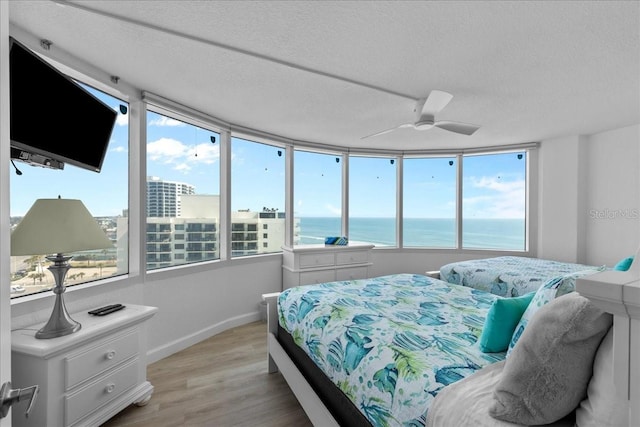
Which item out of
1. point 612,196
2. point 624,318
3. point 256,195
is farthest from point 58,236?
point 612,196

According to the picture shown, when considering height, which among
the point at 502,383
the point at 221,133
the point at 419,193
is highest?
the point at 221,133

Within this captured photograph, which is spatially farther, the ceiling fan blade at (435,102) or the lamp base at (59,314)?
the ceiling fan blade at (435,102)

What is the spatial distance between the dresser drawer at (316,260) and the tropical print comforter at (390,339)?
134cm

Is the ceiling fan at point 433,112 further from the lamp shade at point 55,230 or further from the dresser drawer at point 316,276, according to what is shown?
the lamp shade at point 55,230

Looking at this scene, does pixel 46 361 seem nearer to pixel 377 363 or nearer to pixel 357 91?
pixel 377 363

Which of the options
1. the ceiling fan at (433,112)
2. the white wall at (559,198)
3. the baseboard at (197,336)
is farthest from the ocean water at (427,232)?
the ceiling fan at (433,112)

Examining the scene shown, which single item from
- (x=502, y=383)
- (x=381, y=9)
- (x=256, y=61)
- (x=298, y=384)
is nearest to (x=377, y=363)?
(x=502, y=383)

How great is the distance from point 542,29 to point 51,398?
10.8 ft

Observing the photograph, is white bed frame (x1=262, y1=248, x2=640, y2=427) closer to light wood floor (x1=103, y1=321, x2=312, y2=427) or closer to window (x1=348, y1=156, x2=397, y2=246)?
light wood floor (x1=103, y1=321, x2=312, y2=427)

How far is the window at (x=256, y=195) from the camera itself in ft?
12.2

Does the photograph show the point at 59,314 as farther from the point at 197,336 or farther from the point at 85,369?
the point at 197,336

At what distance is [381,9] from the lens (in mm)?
1535

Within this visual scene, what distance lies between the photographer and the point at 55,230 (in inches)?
61.3

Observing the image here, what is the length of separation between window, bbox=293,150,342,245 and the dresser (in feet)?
8.58
